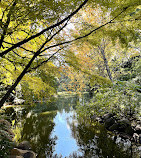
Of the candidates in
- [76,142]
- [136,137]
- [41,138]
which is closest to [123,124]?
[136,137]

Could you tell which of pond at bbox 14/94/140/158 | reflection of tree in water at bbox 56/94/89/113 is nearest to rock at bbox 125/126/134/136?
pond at bbox 14/94/140/158

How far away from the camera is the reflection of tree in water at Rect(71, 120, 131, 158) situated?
4926mm

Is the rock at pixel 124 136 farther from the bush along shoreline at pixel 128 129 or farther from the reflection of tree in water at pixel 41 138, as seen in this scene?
the reflection of tree in water at pixel 41 138

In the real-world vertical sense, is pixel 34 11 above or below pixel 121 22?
below

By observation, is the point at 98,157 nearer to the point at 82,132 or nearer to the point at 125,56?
the point at 82,132

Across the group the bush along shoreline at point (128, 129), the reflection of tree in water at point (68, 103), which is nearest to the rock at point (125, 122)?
the bush along shoreline at point (128, 129)

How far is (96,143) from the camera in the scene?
5805mm

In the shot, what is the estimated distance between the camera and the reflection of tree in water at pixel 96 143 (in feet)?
16.2

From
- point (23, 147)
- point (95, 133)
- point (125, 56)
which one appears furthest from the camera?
point (125, 56)

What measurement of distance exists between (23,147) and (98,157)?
9.50 ft

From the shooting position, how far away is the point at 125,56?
10.8 meters

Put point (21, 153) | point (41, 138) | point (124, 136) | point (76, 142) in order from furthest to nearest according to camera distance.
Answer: point (41, 138) → point (124, 136) → point (76, 142) → point (21, 153)

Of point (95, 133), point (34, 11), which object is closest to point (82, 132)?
point (95, 133)

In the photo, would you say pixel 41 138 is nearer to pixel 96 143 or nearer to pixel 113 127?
pixel 96 143
